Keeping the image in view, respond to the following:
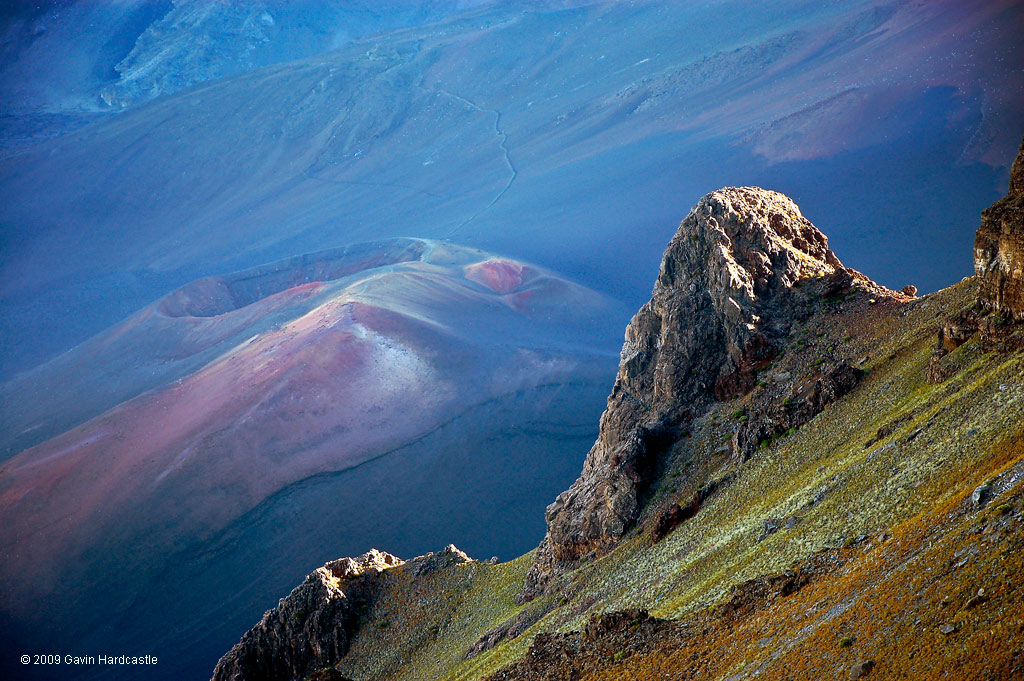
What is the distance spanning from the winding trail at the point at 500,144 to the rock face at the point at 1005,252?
108547 millimetres

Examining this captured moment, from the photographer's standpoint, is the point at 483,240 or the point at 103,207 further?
the point at 103,207

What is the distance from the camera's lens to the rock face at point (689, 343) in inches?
1180

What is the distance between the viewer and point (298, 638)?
34.3 metres

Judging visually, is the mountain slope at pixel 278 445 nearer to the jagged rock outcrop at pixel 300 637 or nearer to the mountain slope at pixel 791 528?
the jagged rock outcrop at pixel 300 637

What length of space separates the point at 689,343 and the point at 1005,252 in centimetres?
1195

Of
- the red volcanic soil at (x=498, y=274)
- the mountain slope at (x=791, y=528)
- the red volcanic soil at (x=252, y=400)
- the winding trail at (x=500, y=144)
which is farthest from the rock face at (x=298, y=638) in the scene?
the winding trail at (x=500, y=144)

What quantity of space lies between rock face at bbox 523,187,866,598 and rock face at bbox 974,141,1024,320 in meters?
8.07

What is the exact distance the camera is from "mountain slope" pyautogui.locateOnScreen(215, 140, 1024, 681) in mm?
12875

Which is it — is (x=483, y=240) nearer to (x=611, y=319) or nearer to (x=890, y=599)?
A: (x=611, y=319)

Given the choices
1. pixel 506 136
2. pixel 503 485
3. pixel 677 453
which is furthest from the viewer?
pixel 506 136

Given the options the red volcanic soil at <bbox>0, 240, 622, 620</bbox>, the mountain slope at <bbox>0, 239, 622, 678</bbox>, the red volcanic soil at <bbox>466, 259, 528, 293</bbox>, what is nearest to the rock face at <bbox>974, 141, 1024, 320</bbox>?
the mountain slope at <bbox>0, 239, 622, 678</bbox>

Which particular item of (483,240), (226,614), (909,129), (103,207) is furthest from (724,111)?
(103,207)

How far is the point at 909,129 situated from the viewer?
104188 millimetres

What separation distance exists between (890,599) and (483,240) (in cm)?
11322
